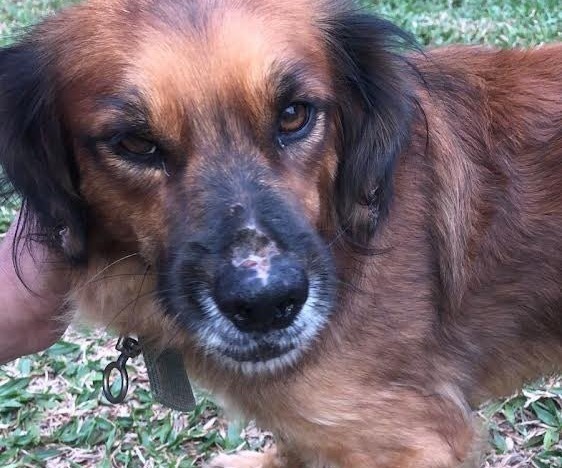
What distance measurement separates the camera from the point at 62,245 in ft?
7.93

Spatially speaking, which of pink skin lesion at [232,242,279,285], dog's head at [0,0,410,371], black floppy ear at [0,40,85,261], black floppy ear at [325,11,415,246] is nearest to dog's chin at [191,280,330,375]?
dog's head at [0,0,410,371]

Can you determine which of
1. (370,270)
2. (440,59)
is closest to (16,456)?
(370,270)

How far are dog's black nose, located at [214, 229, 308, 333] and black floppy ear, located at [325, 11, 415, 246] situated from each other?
45 cm

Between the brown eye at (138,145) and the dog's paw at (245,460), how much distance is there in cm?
166

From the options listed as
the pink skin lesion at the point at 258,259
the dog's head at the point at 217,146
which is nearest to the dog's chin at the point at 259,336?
the dog's head at the point at 217,146

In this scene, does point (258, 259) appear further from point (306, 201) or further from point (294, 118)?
point (294, 118)

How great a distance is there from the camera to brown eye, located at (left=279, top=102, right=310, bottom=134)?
2152mm

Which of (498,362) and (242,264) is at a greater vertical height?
(242,264)

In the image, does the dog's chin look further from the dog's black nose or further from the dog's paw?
the dog's paw

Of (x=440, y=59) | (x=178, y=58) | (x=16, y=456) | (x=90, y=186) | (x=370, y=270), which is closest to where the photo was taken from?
(x=178, y=58)

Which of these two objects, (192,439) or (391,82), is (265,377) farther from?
(192,439)

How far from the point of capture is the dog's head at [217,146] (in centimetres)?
204

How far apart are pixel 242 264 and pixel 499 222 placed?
976mm

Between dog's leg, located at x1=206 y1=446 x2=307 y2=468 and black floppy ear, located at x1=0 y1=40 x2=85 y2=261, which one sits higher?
black floppy ear, located at x1=0 y1=40 x2=85 y2=261
